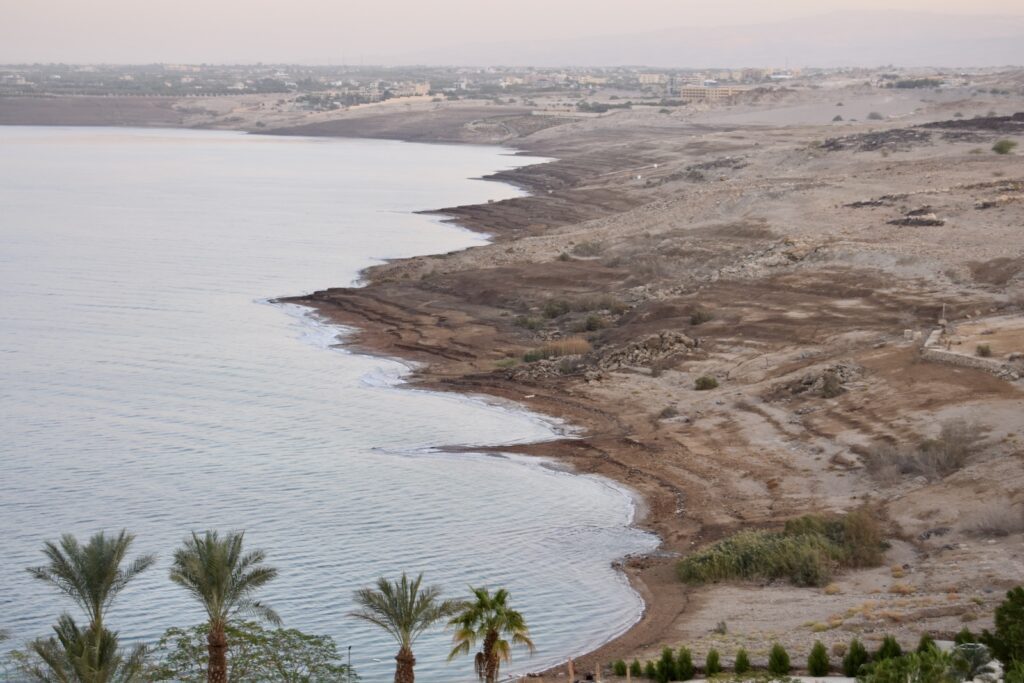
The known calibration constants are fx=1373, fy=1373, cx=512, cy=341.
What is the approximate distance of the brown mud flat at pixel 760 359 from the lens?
24031mm

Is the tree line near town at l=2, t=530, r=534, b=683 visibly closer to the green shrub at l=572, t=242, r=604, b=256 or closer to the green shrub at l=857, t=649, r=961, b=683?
the green shrub at l=857, t=649, r=961, b=683

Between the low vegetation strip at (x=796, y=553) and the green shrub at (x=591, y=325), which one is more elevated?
the green shrub at (x=591, y=325)

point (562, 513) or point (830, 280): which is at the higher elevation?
point (830, 280)

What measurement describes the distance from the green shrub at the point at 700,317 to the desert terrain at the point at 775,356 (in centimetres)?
8

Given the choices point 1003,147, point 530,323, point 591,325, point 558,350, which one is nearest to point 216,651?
point 558,350

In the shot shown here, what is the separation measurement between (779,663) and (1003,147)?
2601 inches

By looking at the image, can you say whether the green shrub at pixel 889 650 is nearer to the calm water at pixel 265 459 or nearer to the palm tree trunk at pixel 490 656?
the palm tree trunk at pixel 490 656

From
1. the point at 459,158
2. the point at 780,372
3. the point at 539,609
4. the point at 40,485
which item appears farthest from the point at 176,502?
the point at 459,158

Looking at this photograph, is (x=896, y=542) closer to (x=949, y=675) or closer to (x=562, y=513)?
A: (x=562, y=513)

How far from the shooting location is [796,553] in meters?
25.0

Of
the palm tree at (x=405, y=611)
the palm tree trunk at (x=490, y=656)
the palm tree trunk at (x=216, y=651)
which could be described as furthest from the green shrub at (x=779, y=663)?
the palm tree trunk at (x=216, y=651)

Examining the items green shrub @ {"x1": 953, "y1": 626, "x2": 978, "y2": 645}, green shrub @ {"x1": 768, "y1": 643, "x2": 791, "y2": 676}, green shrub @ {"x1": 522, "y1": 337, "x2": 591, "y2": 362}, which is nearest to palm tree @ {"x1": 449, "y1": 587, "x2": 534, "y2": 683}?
green shrub @ {"x1": 768, "y1": 643, "x2": 791, "y2": 676}

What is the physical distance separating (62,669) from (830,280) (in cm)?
3704

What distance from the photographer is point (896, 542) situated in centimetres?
2608
